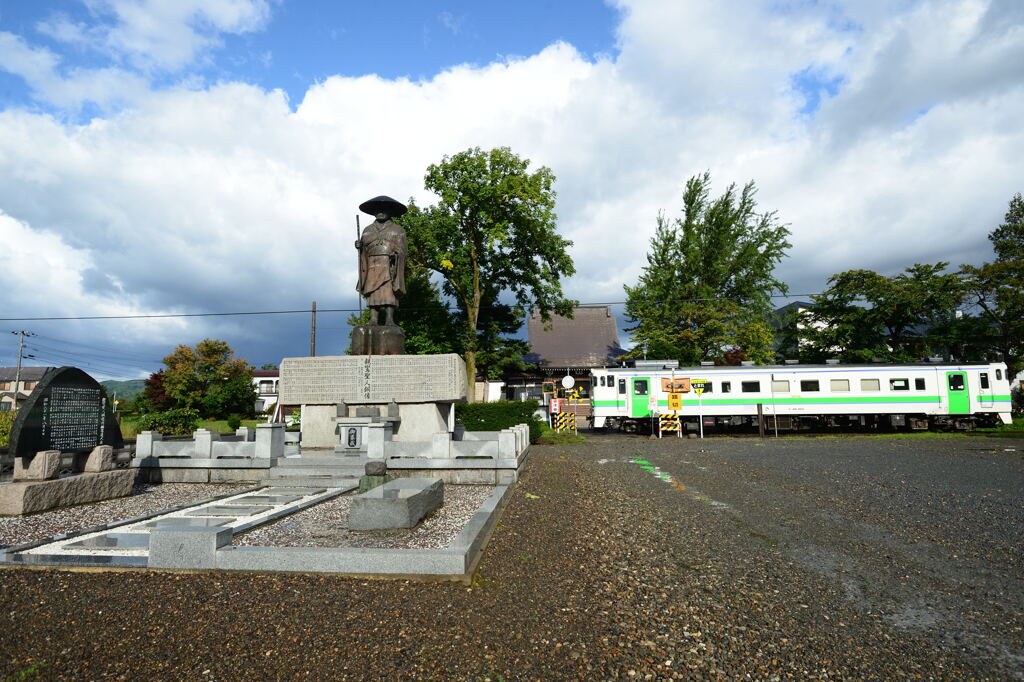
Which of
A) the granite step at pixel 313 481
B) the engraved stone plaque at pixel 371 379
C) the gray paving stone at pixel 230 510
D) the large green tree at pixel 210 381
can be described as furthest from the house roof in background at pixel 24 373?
the gray paving stone at pixel 230 510

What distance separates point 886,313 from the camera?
28703 mm

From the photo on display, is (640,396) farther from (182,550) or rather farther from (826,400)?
(182,550)

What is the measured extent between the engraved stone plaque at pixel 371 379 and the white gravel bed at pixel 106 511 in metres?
2.24

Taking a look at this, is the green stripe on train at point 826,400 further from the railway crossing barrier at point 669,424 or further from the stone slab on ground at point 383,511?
the stone slab on ground at point 383,511

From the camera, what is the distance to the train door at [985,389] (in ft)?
74.6

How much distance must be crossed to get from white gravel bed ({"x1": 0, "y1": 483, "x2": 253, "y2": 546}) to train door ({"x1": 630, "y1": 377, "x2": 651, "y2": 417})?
1738cm

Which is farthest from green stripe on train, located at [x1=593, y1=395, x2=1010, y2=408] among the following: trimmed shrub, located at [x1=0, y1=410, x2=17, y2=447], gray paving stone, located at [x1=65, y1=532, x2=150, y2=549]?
trimmed shrub, located at [x1=0, y1=410, x2=17, y2=447]

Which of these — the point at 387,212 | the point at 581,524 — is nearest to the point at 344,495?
the point at 581,524

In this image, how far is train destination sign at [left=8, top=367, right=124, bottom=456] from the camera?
6980 millimetres

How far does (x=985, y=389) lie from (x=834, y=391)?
252 inches

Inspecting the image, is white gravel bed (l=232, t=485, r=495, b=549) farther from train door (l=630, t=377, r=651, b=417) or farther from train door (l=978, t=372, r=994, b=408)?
train door (l=978, t=372, r=994, b=408)

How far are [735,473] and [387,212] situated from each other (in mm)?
9743

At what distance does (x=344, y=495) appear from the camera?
822 centimetres

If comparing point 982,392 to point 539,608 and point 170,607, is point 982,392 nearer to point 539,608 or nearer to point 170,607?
point 539,608
